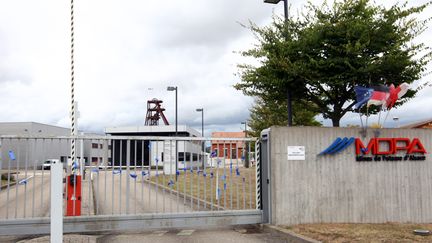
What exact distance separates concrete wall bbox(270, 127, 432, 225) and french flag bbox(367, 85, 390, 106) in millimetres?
754

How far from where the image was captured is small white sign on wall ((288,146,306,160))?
10.7 metres

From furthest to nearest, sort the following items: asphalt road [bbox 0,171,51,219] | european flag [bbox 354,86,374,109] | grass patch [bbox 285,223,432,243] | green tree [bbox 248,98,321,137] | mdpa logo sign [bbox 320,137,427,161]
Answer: green tree [bbox 248,98,321,137] → european flag [bbox 354,86,374,109] → mdpa logo sign [bbox 320,137,427,161] → asphalt road [bbox 0,171,51,219] → grass patch [bbox 285,223,432,243]

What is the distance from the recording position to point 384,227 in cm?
1009

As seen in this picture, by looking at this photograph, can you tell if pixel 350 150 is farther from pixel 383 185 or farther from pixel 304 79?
pixel 304 79

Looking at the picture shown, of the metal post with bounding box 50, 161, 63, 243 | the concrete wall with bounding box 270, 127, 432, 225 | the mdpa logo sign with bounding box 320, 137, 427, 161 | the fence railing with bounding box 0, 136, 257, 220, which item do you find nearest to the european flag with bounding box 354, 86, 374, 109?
the concrete wall with bounding box 270, 127, 432, 225

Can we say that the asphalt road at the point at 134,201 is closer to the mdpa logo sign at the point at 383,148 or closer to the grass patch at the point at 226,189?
the grass patch at the point at 226,189

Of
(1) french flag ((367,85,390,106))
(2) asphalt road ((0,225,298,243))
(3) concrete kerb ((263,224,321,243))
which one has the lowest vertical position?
(2) asphalt road ((0,225,298,243))

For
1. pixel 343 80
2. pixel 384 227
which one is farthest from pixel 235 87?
pixel 384 227

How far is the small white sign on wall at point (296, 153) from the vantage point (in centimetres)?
1069

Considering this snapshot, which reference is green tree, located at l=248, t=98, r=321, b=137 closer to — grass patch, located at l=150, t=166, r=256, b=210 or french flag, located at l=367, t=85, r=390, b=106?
grass patch, located at l=150, t=166, r=256, b=210

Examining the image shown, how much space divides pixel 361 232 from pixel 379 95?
3886 mm

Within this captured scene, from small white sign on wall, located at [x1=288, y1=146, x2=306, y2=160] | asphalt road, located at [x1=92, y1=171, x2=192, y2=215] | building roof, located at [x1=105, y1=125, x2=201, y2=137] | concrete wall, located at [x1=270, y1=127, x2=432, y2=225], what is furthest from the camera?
building roof, located at [x1=105, y1=125, x2=201, y2=137]

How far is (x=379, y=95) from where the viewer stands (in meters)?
11.3

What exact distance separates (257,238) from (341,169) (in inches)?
125
